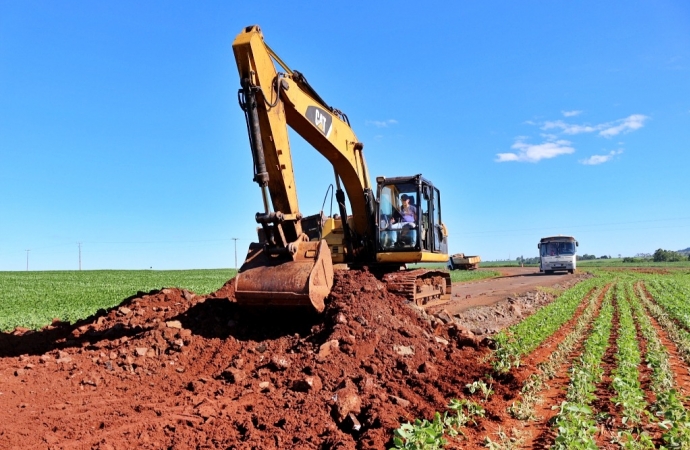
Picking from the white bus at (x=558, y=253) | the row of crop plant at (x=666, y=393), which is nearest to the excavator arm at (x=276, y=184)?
the row of crop plant at (x=666, y=393)

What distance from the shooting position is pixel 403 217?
38.4ft

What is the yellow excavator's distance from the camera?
7801 millimetres

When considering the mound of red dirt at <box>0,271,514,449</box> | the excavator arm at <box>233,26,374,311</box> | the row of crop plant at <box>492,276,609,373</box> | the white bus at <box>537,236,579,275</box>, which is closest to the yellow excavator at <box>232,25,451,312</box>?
the excavator arm at <box>233,26,374,311</box>

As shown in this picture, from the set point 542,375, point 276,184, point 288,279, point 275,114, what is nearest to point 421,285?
point 288,279

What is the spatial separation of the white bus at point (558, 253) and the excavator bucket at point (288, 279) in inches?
1433

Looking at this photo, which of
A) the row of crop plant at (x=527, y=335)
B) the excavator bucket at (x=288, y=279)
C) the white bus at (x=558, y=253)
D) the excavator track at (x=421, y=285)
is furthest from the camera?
the white bus at (x=558, y=253)

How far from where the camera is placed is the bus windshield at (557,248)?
41156mm

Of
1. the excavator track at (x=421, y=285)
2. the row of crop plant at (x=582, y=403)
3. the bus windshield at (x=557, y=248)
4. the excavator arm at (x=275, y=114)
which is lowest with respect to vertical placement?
the row of crop plant at (x=582, y=403)

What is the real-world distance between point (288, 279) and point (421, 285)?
4.71m

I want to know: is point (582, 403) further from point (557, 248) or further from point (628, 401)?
point (557, 248)

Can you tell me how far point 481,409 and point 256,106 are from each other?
16.1 feet

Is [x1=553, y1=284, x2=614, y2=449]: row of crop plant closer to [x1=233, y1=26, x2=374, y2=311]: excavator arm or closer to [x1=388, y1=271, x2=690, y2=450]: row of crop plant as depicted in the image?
[x1=388, y1=271, x2=690, y2=450]: row of crop plant

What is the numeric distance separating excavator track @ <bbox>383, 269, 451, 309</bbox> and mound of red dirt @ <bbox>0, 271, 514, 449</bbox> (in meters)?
0.73

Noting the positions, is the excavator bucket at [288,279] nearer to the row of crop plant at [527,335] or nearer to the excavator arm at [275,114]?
the excavator arm at [275,114]
